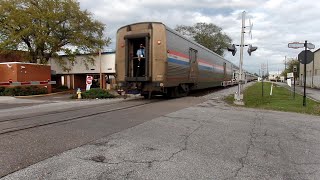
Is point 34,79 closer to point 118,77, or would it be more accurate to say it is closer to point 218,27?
point 118,77

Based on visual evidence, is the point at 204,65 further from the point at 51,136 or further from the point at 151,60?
the point at 51,136

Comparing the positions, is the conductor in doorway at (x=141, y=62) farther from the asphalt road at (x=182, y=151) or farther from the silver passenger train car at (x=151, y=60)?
the asphalt road at (x=182, y=151)

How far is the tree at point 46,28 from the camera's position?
32344mm

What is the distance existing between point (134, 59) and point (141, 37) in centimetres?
143

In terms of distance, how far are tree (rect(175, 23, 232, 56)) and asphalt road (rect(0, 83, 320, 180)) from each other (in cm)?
7011

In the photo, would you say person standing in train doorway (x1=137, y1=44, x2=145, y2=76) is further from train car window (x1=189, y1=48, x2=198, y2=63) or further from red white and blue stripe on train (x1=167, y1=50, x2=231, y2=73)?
train car window (x1=189, y1=48, x2=198, y2=63)

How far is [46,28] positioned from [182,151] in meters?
30.5

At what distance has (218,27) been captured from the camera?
8050cm

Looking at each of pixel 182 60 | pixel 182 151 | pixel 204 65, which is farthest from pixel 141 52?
pixel 182 151

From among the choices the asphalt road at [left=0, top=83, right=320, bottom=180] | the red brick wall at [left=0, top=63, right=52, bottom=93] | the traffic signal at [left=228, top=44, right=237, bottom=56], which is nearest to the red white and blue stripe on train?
the traffic signal at [left=228, top=44, right=237, bottom=56]

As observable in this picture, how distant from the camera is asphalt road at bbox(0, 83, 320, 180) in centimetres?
491

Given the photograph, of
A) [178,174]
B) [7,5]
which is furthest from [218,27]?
[178,174]

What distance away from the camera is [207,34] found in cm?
7919

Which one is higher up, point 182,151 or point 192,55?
point 192,55
